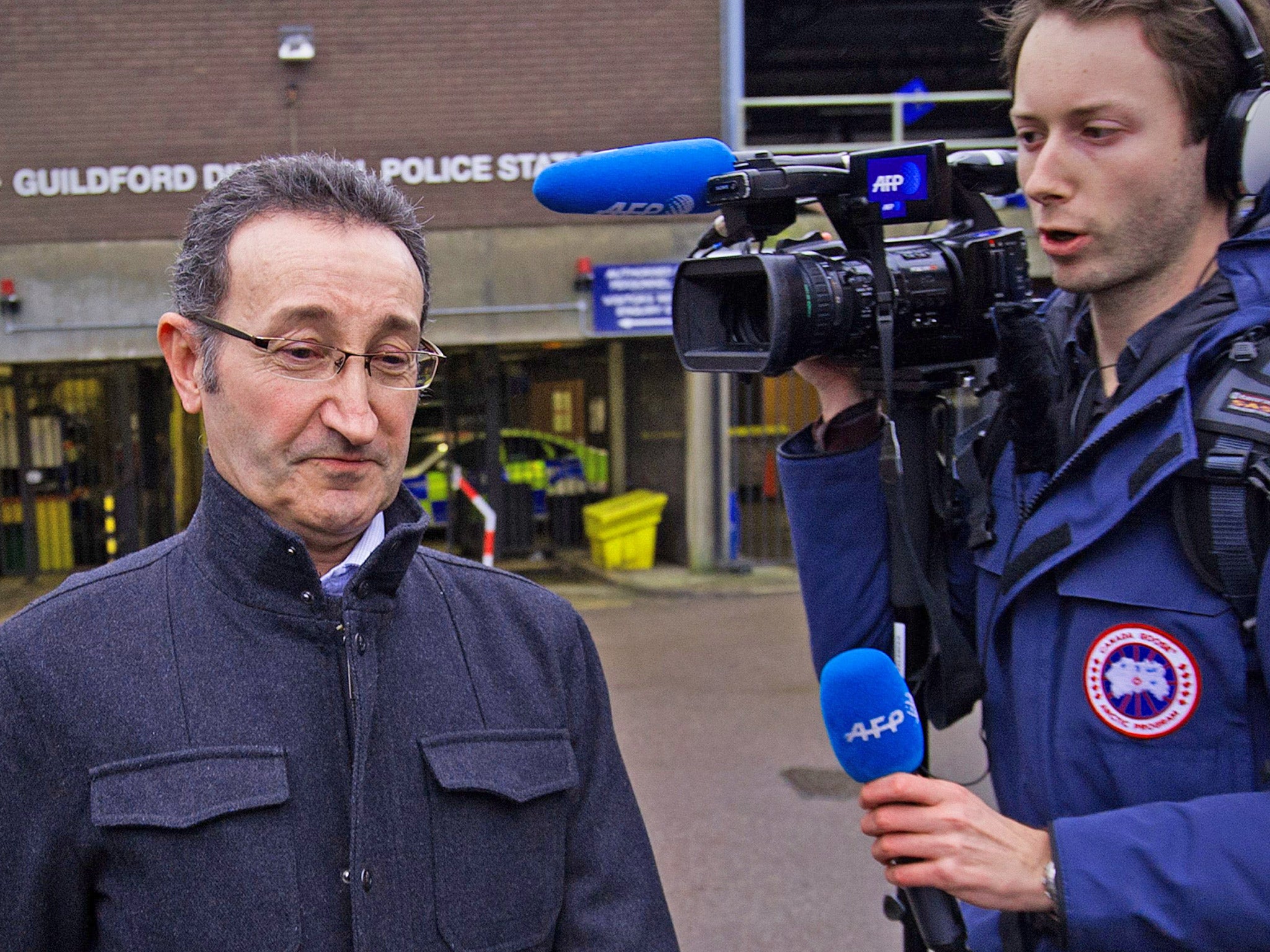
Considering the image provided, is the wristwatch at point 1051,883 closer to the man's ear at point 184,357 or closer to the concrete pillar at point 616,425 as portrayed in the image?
the man's ear at point 184,357

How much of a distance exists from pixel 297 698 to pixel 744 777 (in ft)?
15.0

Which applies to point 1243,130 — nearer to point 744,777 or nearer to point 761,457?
point 744,777

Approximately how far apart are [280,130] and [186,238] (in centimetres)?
958

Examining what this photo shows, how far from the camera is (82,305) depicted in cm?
1025

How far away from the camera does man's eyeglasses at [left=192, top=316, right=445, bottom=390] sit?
1463 millimetres

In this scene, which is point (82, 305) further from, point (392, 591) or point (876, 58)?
point (876, 58)

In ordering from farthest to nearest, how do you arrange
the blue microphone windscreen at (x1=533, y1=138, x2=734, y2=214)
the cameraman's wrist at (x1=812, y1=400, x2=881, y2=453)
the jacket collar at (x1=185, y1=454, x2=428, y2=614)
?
1. the cameraman's wrist at (x1=812, y1=400, x2=881, y2=453)
2. the blue microphone windscreen at (x1=533, y1=138, x2=734, y2=214)
3. the jacket collar at (x1=185, y1=454, x2=428, y2=614)

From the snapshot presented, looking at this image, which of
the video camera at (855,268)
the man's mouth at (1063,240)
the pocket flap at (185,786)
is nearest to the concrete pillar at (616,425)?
the video camera at (855,268)

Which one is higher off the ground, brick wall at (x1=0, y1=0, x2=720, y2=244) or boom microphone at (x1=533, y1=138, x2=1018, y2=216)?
brick wall at (x1=0, y1=0, x2=720, y2=244)

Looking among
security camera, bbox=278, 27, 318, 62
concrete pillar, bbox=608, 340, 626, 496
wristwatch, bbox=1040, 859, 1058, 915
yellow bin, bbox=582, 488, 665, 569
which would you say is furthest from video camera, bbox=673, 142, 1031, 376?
concrete pillar, bbox=608, 340, 626, 496

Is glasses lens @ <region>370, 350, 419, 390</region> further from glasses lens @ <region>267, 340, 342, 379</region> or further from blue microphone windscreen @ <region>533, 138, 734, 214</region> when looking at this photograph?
blue microphone windscreen @ <region>533, 138, 734, 214</region>

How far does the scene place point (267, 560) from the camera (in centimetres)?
143

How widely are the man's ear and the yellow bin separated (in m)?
10.1

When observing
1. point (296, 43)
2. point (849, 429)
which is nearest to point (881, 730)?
point (849, 429)
